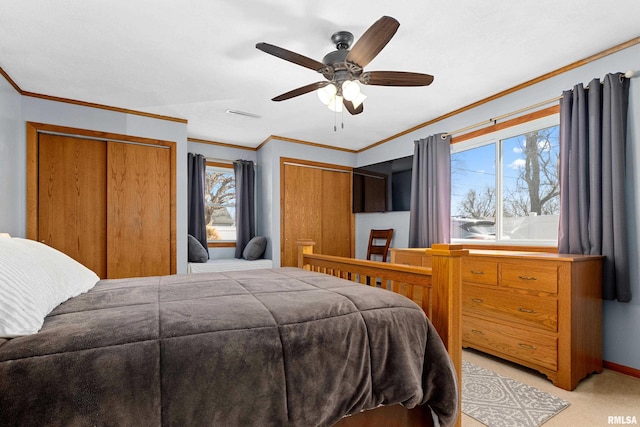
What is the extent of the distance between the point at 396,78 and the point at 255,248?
3.12 meters

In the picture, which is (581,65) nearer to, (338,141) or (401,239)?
(401,239)

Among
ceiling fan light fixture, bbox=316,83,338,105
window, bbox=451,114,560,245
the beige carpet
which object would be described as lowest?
the beige carpet

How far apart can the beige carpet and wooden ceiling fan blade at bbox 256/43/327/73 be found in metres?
2.30

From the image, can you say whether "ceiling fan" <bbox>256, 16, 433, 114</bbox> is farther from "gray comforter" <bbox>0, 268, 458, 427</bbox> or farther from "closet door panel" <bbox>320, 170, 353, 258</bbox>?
"closet door panel" <bbox>320, 170, 353, 258</bbox>

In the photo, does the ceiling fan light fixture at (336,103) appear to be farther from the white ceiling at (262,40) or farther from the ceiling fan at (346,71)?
the white ceiling at (262,40)

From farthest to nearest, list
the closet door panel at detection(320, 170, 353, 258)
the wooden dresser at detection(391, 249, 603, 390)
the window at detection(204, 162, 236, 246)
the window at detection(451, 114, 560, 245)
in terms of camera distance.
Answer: the closet door panel at detection(320, 170, 353, 258) < the window at detection(204, 162, 236, 246) < the window at detection(451, 114, 560, 245) < the wooden dresser at detection(391, 249, 603, 390)

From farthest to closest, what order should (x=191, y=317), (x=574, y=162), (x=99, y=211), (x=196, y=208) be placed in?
(x=196, y=208)
(x=99, y=211)
(x=574, y=162)
(x=191, y=317)

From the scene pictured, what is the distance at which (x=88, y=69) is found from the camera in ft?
8.66

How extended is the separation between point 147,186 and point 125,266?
36.6 inches

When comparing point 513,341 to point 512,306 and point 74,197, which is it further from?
point 74,197

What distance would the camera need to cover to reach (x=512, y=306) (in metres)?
2.43

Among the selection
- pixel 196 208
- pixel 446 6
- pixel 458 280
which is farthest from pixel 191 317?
pixel 196 208

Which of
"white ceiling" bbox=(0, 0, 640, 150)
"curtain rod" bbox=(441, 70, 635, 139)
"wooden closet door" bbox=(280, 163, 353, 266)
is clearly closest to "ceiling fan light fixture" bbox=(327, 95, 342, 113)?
"white ceiling" bbox=(0, 0, 640, 150)

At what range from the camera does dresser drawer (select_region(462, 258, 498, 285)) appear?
2.56m
